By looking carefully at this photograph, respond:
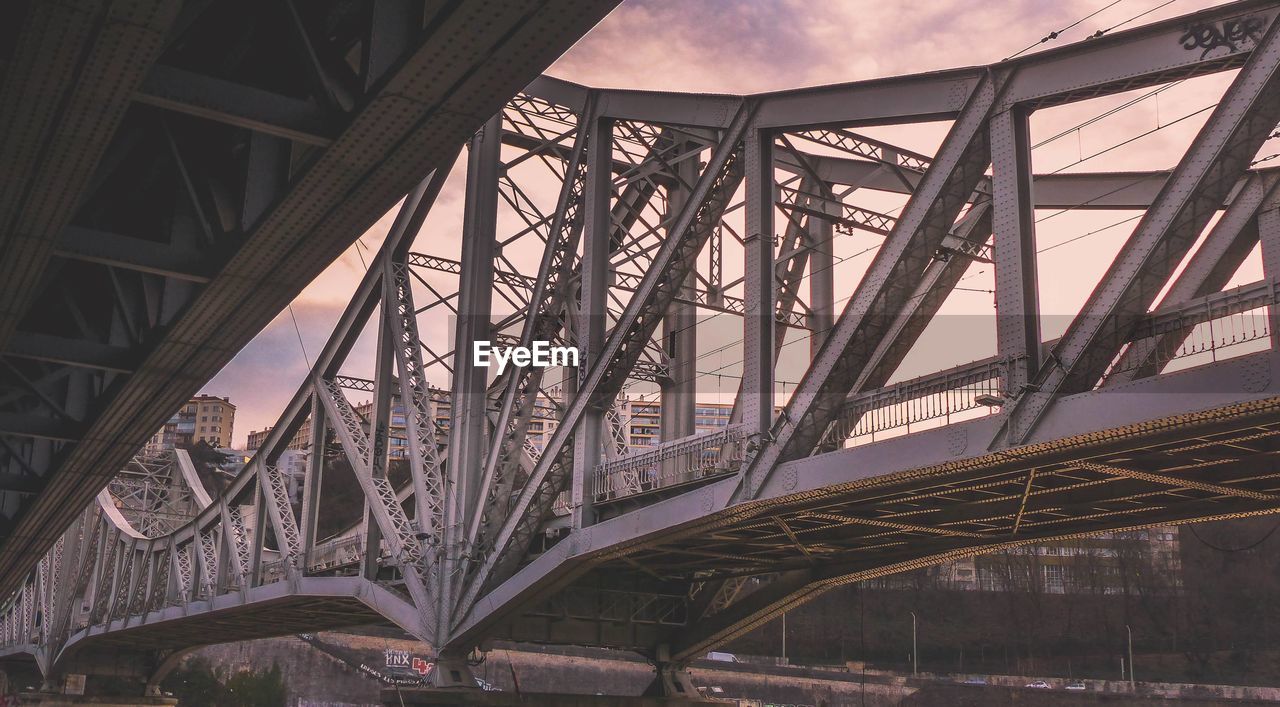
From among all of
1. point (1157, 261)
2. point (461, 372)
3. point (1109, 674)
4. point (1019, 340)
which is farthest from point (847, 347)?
point (1109, 674)

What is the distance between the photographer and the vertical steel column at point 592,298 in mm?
24516

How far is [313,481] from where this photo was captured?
3612 centimetres

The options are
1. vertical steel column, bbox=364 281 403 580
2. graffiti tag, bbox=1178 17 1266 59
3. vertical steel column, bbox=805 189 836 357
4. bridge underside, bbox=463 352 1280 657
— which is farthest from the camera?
vertical steel column, bbox=364 281 403 580

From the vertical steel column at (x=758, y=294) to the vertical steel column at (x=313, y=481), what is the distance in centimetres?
1908

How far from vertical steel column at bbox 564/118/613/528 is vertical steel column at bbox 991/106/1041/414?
10127 millimetres

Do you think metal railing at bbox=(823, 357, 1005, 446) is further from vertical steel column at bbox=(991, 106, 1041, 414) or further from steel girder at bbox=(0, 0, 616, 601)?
steel girder at bbox=(0, 0, 616, 601)

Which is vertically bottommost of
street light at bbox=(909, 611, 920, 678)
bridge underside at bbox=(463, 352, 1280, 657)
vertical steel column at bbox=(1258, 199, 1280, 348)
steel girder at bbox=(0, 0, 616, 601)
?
street light at bbox=(909, 611, 920, 678)

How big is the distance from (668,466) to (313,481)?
1681cm

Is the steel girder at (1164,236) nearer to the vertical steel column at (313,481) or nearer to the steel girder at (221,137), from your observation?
the steel girder at (221,137)

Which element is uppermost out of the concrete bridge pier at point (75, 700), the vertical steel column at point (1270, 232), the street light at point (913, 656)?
the vertical steel column at point (1270, 232)

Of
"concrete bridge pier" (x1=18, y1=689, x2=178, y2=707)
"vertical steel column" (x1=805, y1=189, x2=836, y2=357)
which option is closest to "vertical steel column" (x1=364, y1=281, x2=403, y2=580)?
"vertical steel column" (x1=805, y1=189, x2=836, y2=357)

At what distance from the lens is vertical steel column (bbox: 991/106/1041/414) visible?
1573 cm

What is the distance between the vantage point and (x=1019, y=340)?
51.7 feet

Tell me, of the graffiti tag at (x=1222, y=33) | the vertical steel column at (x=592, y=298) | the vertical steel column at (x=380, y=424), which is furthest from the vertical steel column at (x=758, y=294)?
the vertical steel column at (x=380, y=424)
